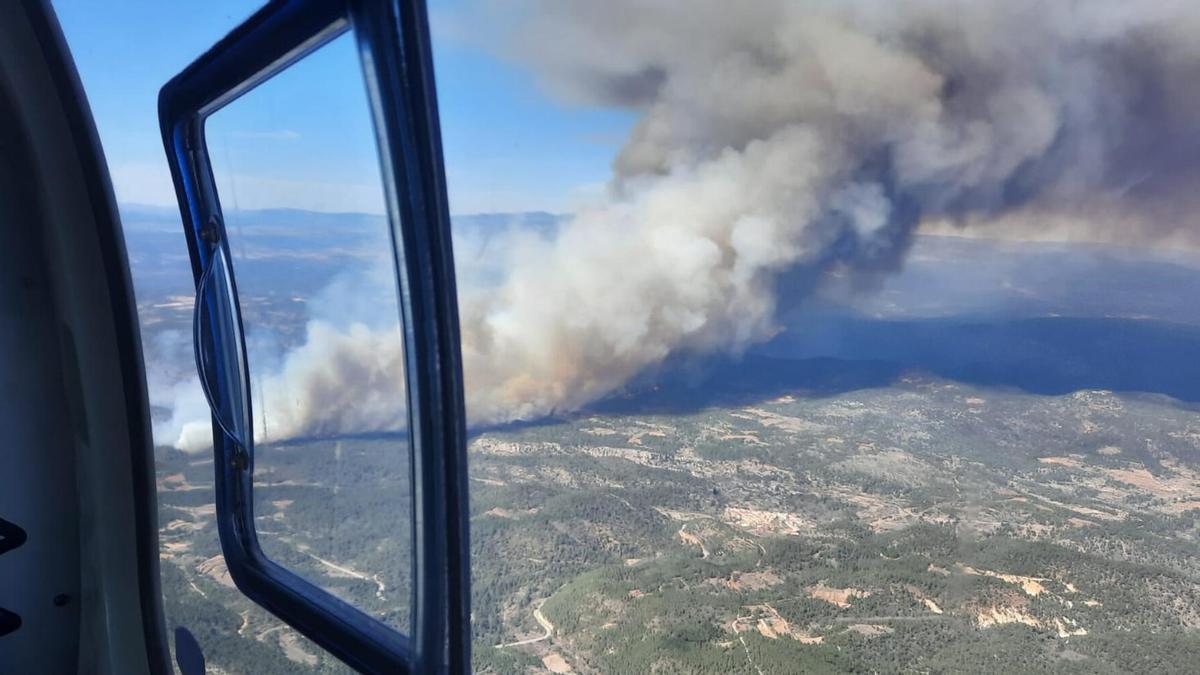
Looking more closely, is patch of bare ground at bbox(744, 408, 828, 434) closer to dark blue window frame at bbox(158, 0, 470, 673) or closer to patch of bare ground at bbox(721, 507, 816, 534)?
patch of bare ground at bbox(721, 507, 816, 534)

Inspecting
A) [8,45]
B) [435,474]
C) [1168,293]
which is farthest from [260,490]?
[1168,293]

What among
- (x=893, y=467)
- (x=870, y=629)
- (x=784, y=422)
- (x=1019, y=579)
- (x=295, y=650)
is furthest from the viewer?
(x=784, y=422)

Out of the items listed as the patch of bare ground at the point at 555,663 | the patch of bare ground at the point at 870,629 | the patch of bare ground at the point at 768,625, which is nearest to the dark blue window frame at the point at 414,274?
the patch of bare ground at the point at 555,663

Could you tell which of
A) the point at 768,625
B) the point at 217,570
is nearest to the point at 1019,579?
the point at 768,625

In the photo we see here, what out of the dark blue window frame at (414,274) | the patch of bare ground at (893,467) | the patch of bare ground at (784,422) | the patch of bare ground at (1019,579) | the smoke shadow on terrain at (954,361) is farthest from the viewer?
the patch of bare ground at (784,422)

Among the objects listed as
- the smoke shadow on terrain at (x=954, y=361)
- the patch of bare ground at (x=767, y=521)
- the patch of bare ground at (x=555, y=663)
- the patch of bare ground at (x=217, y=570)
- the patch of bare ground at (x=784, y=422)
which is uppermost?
the smoke shadow on terrain at (x=954, y=361)

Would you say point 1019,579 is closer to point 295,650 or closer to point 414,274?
point 414,274

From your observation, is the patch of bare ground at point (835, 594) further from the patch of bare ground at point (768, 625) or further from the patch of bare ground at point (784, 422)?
the patch of bare ground at point (784, 422)

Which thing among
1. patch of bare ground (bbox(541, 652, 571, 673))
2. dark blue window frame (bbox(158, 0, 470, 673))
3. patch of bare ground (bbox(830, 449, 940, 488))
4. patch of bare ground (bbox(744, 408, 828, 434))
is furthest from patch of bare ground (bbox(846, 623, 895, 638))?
dark blue window frame (bbox(158, 0, 470, 673))

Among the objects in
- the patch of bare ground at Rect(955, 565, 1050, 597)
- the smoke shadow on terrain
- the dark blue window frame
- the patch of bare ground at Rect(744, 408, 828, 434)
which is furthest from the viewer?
the patch of bare ground at Rect(744, 408, 828, 434)

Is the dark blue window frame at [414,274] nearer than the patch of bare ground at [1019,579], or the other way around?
the dark blue window frame at [414,274]

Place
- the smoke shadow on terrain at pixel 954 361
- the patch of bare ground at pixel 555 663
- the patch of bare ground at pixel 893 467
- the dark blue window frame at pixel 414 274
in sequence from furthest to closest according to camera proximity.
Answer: the patch of bare ground at pixel 893 467
the patch of bare ground at pixel 555 663
the smoke shadow on terrain at pixel 954 361
the dark blue window frame at pixel 414 274
